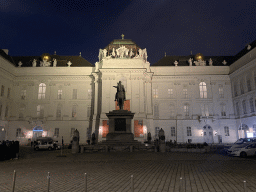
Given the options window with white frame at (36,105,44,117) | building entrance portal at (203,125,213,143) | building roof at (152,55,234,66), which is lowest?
building entrance portal at (203,125,213,143)

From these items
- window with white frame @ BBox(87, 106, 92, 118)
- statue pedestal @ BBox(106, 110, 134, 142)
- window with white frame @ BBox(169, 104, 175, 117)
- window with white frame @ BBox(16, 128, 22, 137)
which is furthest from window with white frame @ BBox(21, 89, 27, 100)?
window with white frame @ BBox(169, 104, 175, 117)

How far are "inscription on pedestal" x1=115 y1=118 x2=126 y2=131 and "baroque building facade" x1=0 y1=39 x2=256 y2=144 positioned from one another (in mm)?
18120

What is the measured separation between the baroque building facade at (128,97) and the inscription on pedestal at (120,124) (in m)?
18.1

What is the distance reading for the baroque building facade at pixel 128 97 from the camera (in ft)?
137

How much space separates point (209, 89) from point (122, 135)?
99.5 ft

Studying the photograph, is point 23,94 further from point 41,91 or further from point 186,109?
point 186,109

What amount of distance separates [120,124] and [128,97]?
20.0m

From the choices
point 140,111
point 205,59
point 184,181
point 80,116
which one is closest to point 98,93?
point 80,116

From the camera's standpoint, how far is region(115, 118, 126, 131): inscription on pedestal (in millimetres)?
22125

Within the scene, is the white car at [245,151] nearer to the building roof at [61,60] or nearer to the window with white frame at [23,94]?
the building roof at [61,60]

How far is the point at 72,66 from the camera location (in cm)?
4834

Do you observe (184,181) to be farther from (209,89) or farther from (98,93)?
(209,89)

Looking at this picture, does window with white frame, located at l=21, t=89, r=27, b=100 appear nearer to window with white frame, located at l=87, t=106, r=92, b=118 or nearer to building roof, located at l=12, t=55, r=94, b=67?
building roof, located at l=12, t=55, r=94, b=67

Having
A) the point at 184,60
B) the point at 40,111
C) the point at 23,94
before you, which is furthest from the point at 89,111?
the point at 184,60
